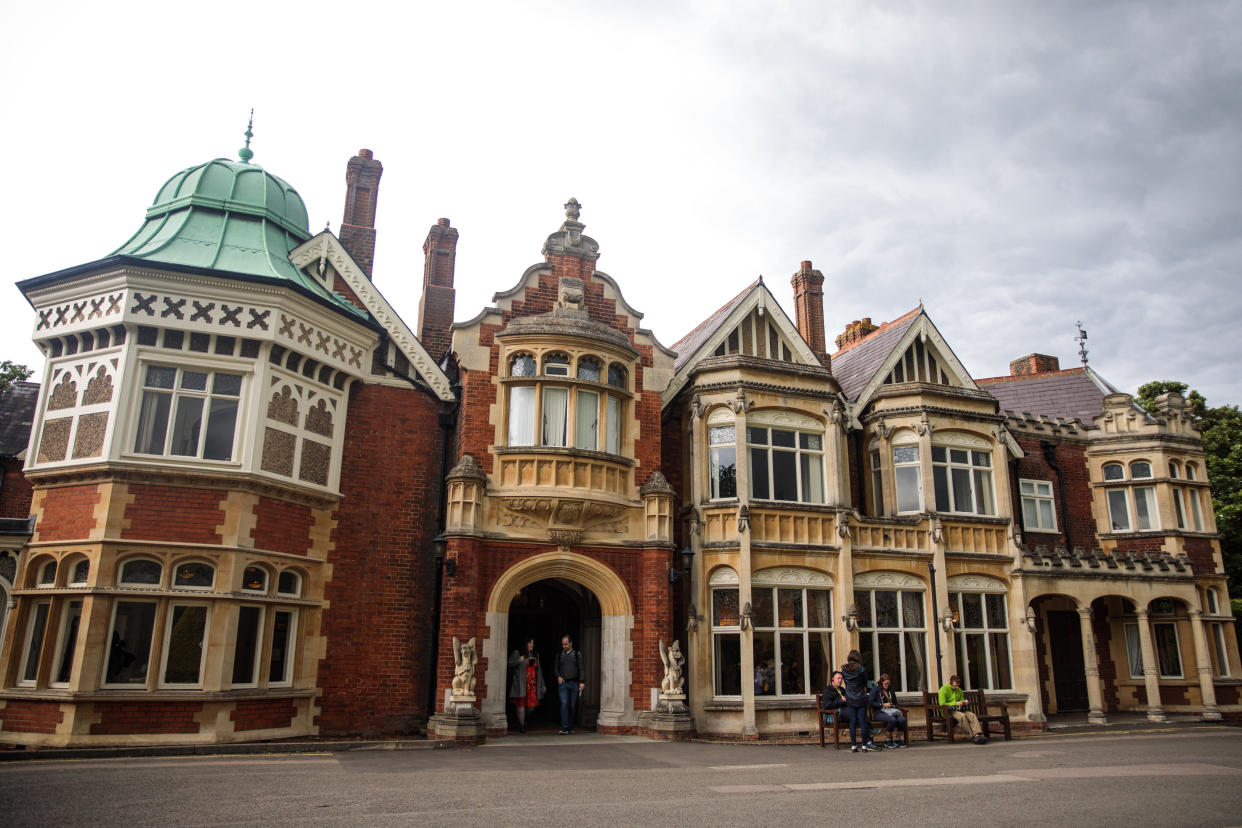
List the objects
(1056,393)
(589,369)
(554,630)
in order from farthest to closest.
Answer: (1056,393)
(554,630)
(589,369)

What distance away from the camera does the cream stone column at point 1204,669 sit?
22.3 metres

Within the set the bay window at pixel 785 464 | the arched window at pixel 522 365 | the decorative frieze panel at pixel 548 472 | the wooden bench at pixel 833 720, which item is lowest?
the wooden bench at pixel 833 720

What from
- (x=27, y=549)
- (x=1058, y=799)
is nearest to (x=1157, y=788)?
(x=1058, y=799)

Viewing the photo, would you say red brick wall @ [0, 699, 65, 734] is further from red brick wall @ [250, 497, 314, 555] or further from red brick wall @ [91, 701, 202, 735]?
red brick wall @ [250, 497, 314, 555]

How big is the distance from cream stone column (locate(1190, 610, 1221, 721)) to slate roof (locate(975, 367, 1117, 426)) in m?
6.55

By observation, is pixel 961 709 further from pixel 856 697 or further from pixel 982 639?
pixel 982 639

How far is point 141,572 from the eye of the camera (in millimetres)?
14398

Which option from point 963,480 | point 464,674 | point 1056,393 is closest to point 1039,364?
point 1056,393

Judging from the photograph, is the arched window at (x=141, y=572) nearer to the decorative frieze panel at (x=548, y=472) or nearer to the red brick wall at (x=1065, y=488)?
the decorative frieze panel at (x=548, y=472)

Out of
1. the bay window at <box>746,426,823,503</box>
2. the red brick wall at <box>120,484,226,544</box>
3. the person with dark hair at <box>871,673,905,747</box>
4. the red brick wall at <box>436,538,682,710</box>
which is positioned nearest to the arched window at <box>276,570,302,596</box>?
the red brick wall at <box>120,484,226,544</box>

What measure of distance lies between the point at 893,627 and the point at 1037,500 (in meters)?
8.17

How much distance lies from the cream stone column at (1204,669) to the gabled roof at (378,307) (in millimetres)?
20565

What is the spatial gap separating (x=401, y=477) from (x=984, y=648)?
47.2 feet

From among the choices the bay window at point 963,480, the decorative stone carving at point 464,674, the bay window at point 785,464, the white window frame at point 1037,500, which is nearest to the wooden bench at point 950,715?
the bay window at point 785,464
